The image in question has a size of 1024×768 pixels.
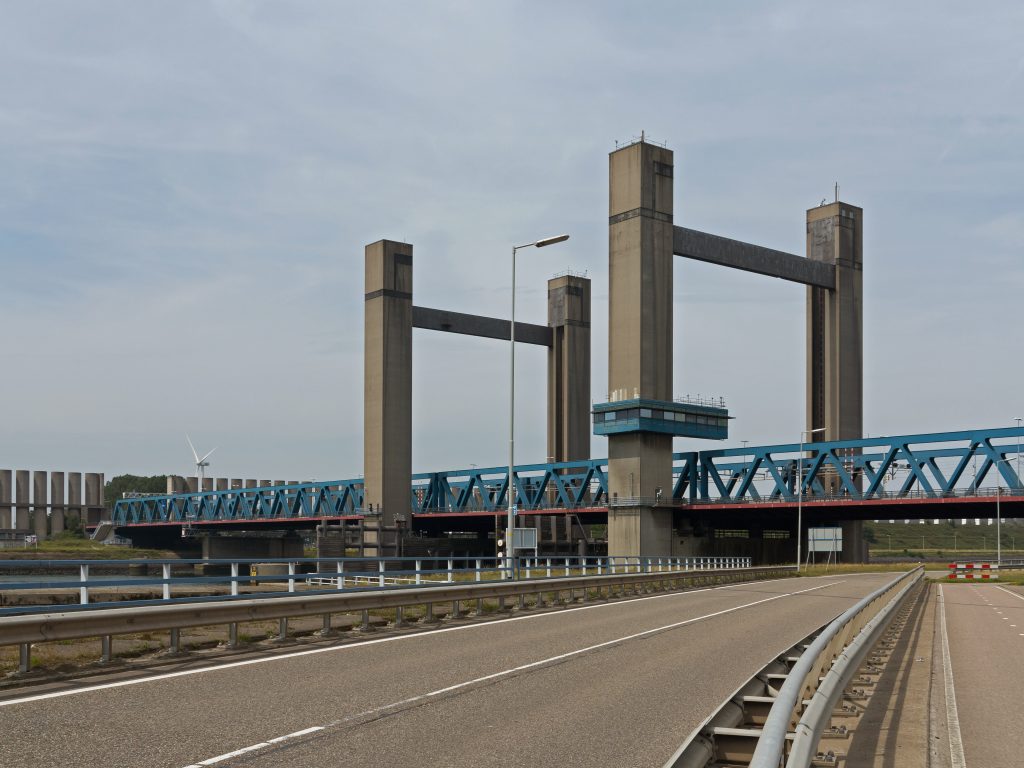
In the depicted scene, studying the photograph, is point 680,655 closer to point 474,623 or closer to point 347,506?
point 474,623

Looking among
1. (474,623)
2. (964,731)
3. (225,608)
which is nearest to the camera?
(964,731)

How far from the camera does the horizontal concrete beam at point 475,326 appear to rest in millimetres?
125000

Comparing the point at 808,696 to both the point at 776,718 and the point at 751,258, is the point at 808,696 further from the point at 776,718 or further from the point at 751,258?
the point at 751,258

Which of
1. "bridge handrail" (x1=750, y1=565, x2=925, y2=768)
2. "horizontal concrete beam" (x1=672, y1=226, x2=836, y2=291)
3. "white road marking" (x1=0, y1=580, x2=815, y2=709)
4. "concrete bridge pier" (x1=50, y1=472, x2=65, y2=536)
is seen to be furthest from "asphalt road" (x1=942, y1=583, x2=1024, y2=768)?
"concrete bridge pier" (x1=50, y1=472, x2=65, y2=536)

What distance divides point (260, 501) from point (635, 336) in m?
89.3

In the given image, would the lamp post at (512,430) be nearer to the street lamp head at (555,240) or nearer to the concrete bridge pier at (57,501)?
the street lamp head at (555,240)

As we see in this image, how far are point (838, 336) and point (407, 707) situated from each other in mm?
102562

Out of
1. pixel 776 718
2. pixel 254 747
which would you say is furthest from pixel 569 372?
pixel 776 718

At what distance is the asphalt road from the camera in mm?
10312

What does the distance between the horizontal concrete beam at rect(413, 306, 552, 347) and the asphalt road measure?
311ft

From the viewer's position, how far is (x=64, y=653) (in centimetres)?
1524

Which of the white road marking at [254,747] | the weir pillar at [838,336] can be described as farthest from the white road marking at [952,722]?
the weir pillar at [838,336]

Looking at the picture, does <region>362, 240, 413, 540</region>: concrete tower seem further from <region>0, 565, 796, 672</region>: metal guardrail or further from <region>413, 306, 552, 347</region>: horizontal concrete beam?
<region>0, 565, 796, 672</region>: metal guardrail

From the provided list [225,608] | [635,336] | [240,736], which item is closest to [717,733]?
[240,736]
